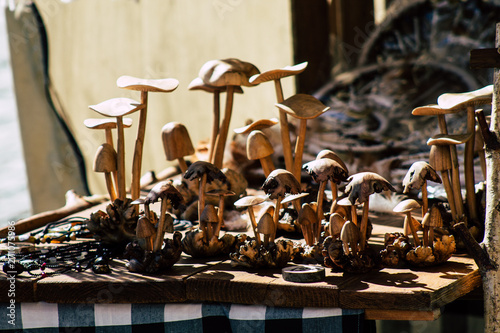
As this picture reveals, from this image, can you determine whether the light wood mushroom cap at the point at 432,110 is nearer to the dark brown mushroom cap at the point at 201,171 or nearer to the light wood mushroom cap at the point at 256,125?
the light wood mushroom cap at the point at 256,125

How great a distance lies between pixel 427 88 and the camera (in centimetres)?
341

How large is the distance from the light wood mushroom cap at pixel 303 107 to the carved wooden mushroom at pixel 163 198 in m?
0.43

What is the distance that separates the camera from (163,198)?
1.58 m

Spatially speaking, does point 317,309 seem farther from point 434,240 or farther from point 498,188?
point 498,188

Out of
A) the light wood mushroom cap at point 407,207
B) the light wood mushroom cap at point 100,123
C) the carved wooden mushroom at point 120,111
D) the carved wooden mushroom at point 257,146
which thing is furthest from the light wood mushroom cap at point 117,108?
the light wood mushroom cap at point 407,207

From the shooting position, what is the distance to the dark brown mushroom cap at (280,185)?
1.53 metres

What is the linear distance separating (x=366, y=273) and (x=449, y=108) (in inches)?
20.1

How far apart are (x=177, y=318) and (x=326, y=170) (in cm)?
56

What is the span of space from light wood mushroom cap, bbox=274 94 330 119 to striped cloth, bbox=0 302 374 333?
0.59 m

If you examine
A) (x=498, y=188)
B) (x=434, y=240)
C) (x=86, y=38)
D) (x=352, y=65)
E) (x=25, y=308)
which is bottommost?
(x=25, y=308)

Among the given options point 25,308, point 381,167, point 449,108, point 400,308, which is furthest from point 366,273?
point 381,167

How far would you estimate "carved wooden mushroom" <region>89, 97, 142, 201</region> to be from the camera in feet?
5.63

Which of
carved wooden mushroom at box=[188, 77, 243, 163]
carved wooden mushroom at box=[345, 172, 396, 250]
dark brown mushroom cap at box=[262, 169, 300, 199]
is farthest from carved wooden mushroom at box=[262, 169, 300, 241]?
carved wooden mushroom at box=[188, 77, 243, 163]

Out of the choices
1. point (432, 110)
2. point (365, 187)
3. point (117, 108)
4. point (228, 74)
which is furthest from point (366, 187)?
point (117, 108)
